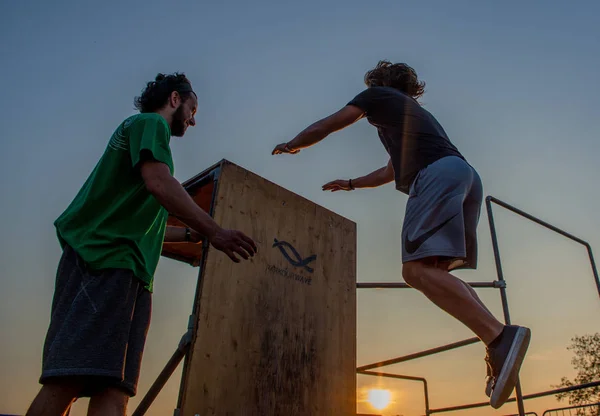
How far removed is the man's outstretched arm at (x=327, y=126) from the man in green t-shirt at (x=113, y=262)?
82 centimetres

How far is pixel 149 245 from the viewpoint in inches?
69.2

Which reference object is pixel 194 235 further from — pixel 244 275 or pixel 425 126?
pixel 425 126

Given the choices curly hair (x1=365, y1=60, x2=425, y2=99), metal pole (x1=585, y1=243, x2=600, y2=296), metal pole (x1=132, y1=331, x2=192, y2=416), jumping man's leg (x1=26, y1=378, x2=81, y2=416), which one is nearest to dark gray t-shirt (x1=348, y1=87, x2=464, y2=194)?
curly hair (x1=365, y1=60, x2=425, y2=99)

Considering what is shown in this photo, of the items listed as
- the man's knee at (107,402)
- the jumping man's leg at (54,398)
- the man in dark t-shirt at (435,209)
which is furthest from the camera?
the man in dark t-shirt at (435,209)

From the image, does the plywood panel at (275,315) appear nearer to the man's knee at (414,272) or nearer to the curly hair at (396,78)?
the curly hair at (396,78)

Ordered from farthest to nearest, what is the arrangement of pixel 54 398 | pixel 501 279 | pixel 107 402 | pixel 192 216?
pixel 501 279 → pixel 192 216 → pixel 107 402 → pixel 54 398

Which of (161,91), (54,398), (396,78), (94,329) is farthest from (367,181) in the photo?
(54,398)

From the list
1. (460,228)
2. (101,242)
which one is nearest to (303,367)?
(460,228)

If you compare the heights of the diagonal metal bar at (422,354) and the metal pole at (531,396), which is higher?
the diagonal metal bar at (422,354)

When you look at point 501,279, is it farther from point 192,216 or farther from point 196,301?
point 192,216

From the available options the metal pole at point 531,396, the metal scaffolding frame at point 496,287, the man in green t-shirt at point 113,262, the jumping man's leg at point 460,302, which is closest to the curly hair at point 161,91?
the man in green t-shirt at point 113,262

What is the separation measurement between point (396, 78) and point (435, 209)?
40.8 inches

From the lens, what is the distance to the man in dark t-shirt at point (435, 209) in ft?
6.15

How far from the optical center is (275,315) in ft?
10.4
